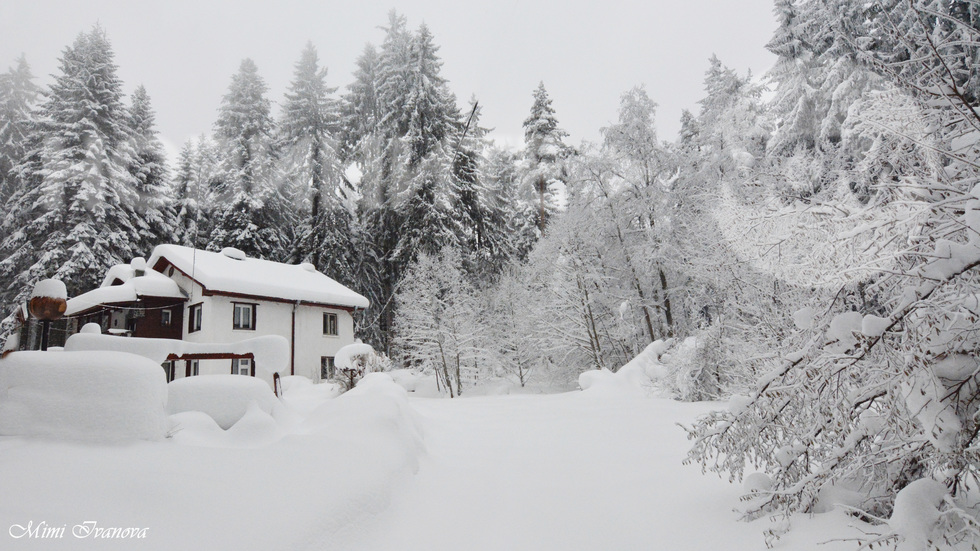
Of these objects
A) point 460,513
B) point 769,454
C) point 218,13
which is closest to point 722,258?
point 769,454

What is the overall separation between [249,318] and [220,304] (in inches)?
52.0

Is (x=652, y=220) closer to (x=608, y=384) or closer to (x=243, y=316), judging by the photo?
(x=608, y=384)

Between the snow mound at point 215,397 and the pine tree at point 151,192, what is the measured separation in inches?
654

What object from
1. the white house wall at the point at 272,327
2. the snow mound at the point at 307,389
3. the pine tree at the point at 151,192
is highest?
the pine tree at the point at 151,192

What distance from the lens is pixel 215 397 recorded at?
482cm

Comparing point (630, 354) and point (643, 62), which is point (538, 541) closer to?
point (643, 62)

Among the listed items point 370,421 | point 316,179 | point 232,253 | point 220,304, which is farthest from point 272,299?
point 370,421

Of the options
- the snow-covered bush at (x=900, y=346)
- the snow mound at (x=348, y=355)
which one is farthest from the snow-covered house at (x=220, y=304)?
the snow-covered bush at (x=900, y=346)

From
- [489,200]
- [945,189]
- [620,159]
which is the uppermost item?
[489,200]

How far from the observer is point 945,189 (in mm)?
2133

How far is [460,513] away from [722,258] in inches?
338

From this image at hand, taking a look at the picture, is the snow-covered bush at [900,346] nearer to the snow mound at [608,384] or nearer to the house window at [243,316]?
the snow mound at [608,384]

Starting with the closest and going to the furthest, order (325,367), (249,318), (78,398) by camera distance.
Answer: (78,398) < (249,318) < (325,367)

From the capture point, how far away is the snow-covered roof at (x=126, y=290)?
15219mm
